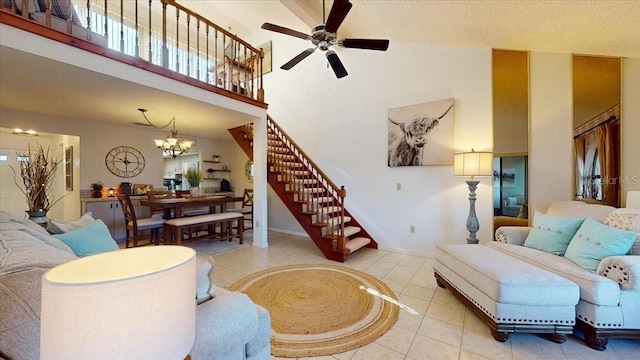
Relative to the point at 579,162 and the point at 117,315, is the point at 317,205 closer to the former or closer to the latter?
the point at 579,162

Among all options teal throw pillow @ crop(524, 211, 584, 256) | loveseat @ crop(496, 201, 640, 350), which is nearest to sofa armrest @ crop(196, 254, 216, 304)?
loveseat @ crop(496, 201, 640, 350)

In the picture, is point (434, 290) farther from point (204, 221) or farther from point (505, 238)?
point (204, 221)

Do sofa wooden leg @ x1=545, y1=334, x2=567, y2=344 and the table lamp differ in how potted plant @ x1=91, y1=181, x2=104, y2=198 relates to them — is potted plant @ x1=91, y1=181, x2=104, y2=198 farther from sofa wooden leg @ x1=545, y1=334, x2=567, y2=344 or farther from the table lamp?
sofa wooden leg @ x1=545, y1=334, x2=567, y2=344

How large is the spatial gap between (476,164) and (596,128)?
125cm

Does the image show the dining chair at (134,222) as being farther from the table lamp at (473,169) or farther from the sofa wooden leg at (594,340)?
the sofa wooden leg at (594,340)

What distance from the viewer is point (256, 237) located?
14.4 feet

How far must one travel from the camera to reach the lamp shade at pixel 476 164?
3064 mm

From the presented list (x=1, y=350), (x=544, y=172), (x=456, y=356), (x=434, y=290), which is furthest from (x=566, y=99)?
(x=1, y=350)

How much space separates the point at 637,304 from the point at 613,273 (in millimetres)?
214

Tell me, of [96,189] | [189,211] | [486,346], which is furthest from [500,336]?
[96,189]

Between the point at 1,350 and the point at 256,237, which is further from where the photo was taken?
the point at 256,237

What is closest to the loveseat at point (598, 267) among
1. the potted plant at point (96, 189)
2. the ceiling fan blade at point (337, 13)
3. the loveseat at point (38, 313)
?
the loveseat at point (38, 313)

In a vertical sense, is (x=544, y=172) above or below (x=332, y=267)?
above

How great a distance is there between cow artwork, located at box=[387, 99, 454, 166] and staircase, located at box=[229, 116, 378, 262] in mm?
1131
